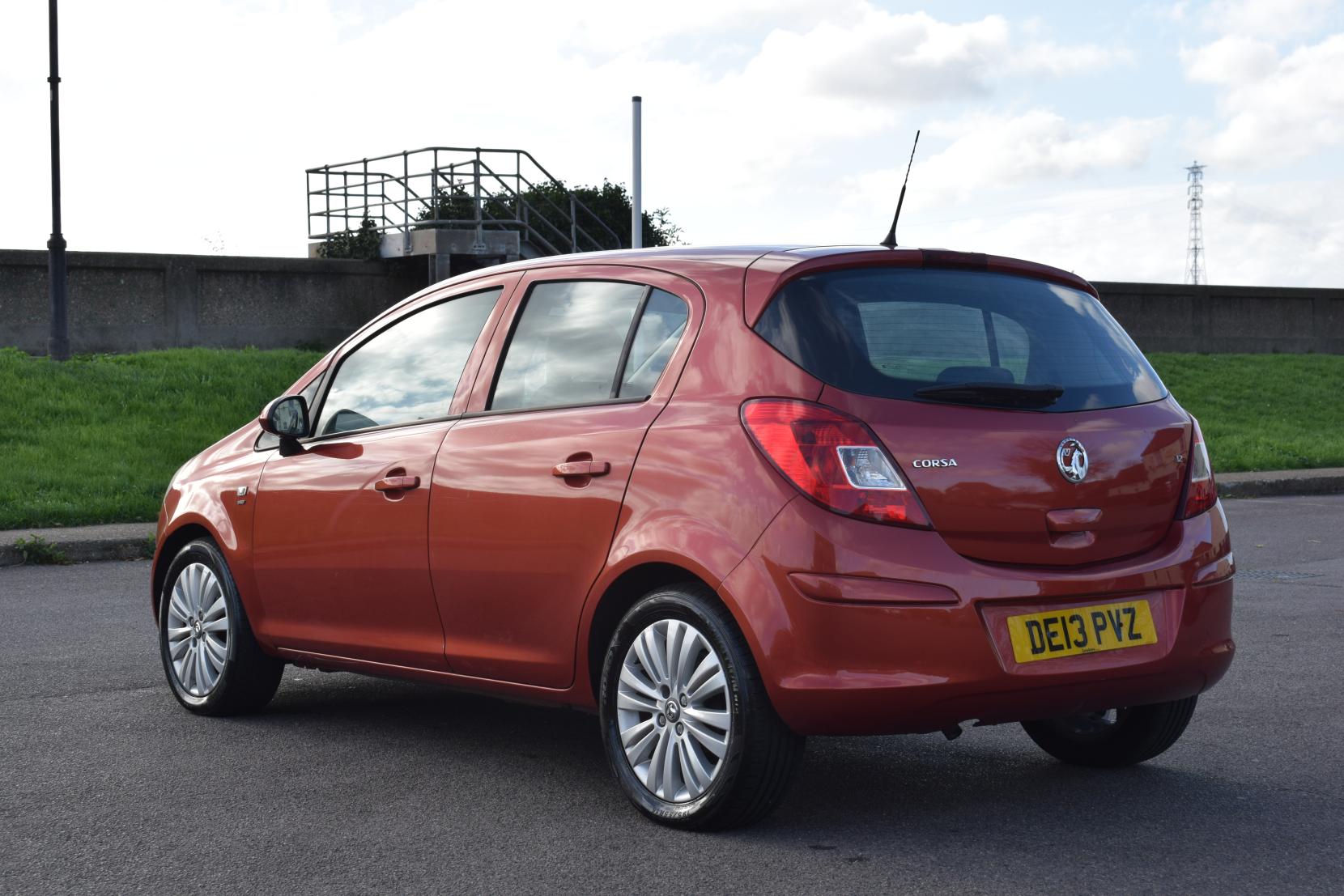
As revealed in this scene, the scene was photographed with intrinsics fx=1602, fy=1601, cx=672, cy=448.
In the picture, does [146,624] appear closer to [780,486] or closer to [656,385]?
[656,385]

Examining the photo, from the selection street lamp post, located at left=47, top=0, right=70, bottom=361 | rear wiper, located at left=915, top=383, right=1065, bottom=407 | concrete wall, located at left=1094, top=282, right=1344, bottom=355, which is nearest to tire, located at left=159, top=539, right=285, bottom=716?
rear wiper, located at left=915, top=383, right=1065, bottom=407

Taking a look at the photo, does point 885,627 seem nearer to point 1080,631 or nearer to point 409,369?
point 1080,631

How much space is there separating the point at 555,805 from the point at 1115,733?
1861 mm

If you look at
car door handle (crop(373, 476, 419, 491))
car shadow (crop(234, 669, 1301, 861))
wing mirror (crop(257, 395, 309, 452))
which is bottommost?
car shadow (crop(234, 669, 1301, 861))

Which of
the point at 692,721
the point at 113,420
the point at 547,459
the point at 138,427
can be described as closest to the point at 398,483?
the point at 547,459

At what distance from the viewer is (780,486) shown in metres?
4.25

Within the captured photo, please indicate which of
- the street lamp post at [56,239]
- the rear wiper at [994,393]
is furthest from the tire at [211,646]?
the street lamp post at [56,239]

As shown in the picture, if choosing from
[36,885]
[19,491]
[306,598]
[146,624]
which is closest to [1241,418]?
[19,491]

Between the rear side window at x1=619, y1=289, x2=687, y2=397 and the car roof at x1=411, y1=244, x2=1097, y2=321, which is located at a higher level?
the car roof at x1=411, y1=244, x2=1097, y2=321

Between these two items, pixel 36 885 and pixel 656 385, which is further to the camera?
pixel 656 385

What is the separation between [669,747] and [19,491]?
11.3m

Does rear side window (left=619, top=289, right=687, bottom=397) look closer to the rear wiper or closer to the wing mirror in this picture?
the rear wiper

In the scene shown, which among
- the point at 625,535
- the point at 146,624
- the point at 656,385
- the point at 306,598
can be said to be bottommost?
the point at 146,624

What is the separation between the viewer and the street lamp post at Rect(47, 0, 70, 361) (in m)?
19.0
